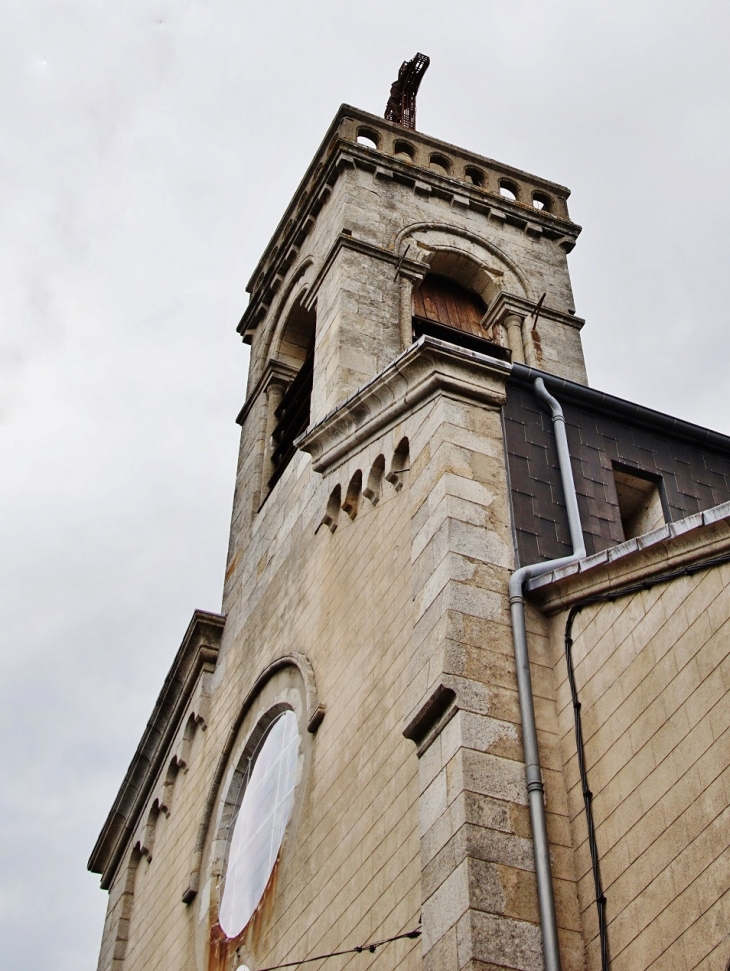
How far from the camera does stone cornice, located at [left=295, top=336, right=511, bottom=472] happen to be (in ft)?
39.6

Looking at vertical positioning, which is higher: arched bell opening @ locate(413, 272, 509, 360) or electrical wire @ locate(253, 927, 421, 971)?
arched bell opening @ locate(413, 272, 509, 360)

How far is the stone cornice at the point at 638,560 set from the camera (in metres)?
8.63

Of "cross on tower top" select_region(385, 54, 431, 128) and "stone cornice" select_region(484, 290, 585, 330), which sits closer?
"stone cornice" select_region(484, 290, 585, 330)

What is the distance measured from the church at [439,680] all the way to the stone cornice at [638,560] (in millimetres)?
20

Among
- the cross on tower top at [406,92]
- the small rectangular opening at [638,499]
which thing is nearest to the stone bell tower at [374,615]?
the small rectangular opening at [638,499]

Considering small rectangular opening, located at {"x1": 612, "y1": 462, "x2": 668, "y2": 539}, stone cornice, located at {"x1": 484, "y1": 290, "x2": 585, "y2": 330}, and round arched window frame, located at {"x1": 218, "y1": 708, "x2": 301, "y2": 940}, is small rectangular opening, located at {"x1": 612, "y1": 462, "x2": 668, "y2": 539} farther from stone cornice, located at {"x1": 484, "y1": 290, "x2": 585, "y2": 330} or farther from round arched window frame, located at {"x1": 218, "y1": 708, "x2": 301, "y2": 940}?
stone cornice, located at {"x1": 484, "y1": 290, "x2": 585, "y2": 330}

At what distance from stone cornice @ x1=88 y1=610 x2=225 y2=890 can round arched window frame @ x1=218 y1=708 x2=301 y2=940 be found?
9.90 feet

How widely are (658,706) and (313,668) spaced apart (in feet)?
16.2

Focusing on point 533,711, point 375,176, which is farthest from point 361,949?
point 375,176

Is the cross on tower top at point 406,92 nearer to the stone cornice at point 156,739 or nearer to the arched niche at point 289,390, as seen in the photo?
the arched niche at point 289,390

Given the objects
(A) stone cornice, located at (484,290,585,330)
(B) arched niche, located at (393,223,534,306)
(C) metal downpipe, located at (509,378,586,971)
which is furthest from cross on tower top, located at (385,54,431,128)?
(C) metal downpipe, located at (509,378,586,971)

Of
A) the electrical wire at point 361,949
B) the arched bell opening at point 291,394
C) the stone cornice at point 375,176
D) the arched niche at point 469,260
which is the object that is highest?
the stone cornice at point 375,176

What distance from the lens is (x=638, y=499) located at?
528 inches

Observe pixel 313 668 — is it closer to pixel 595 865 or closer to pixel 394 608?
pixel 394 608
